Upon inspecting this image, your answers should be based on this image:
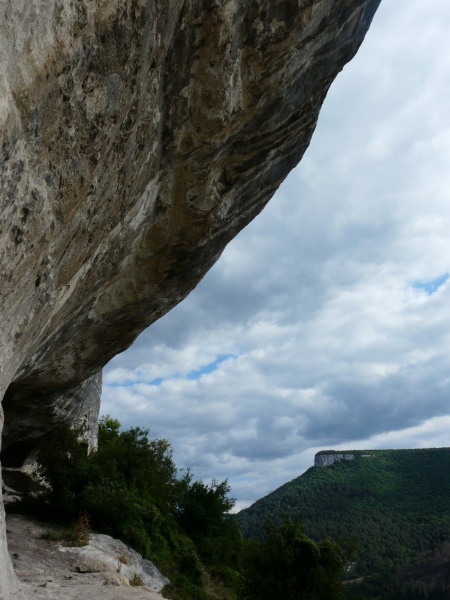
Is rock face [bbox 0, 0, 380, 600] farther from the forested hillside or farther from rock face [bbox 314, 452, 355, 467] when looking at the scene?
rock face [bbox 314, 452, 355, 467]


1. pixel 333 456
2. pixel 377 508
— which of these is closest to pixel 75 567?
pixel 377 508

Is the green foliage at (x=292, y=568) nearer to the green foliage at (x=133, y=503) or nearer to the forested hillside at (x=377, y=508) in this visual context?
the green foliage at (x=133, y=503)

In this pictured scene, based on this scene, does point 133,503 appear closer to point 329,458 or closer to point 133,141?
point 133,141

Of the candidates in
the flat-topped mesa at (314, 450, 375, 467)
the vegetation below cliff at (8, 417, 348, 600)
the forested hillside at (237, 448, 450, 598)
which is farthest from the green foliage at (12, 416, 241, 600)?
the flat-topped mesa at (314, 450, 375, 467)

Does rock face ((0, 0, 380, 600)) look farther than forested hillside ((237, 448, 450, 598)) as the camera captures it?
No

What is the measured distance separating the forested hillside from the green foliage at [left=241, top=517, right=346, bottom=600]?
33.1 metres

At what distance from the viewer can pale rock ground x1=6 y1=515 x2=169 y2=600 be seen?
26.2 ft

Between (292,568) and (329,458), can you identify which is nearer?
(292,568)

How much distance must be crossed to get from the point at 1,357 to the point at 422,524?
229 ft

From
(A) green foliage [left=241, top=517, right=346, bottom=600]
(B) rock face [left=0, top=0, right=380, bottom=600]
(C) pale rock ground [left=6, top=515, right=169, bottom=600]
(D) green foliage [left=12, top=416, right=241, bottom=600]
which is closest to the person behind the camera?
(B) rock face [left=0, top=0, right=380, bottom=600]

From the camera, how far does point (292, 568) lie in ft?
47.3

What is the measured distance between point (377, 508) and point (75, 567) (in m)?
70.7

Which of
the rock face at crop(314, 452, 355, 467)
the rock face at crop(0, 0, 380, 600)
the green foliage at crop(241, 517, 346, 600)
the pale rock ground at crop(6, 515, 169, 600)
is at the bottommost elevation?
the green foliage at crop(241, 517, 346, 600)

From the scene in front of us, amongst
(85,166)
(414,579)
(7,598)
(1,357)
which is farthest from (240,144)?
(414,579)
